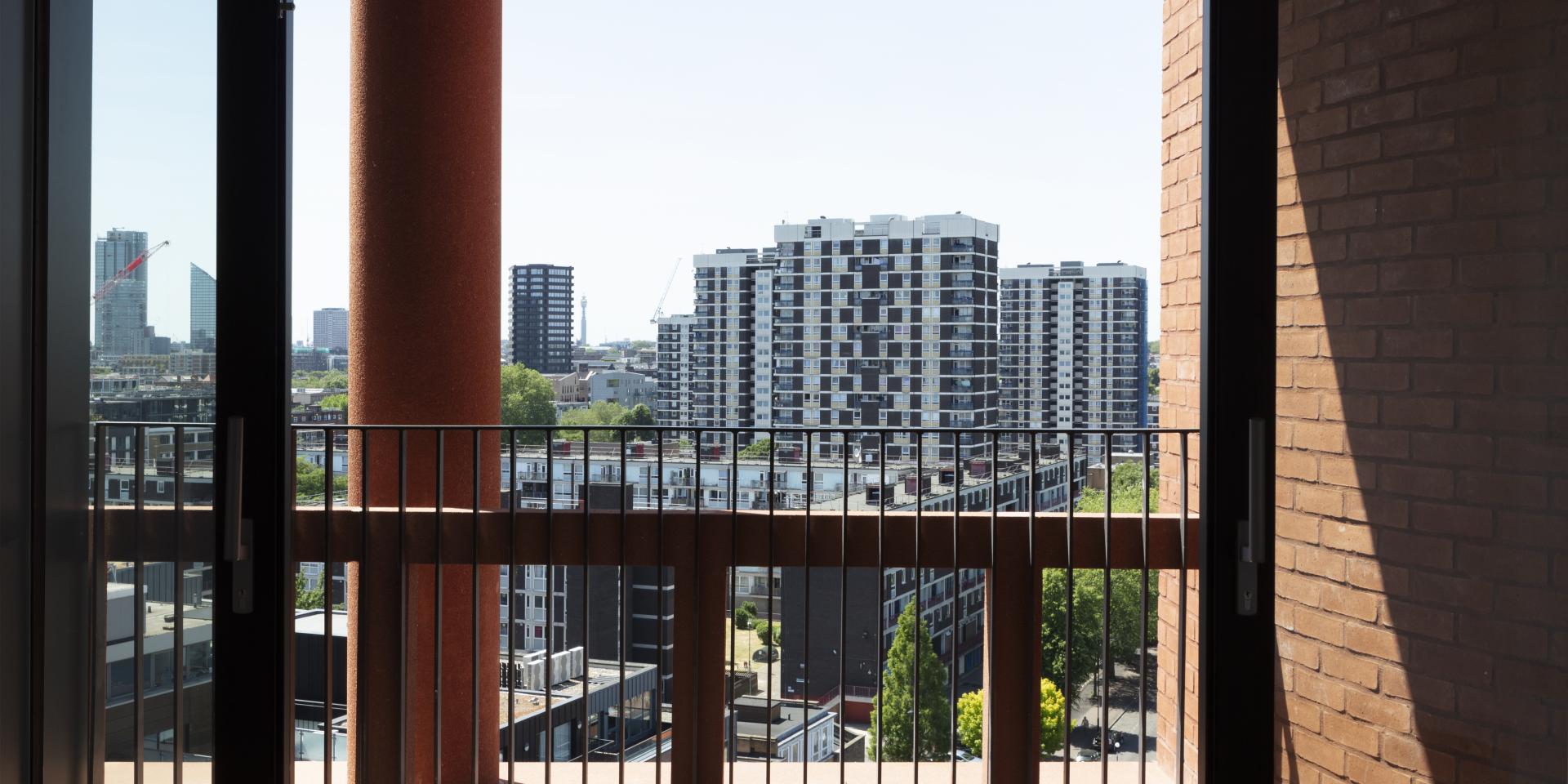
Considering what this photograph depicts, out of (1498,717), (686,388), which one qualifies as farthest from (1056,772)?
(686,388)

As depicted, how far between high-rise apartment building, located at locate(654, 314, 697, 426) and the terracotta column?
265cm

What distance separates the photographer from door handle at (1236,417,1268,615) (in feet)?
6.19

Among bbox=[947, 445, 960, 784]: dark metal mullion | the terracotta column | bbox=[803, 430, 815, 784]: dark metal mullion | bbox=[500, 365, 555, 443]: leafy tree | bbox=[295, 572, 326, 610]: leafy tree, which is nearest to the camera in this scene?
bbox=[947, 445, 960, 784]: dark metal mullion

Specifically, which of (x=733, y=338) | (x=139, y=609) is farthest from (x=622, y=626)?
(x=733, y=338)

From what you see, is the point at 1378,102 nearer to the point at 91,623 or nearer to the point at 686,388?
the point at 91,623

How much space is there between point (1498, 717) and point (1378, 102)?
1.26 metres

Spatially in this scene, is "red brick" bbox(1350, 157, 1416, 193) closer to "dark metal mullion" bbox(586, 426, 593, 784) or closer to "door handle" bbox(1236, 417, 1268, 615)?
"door handle" bbox(1236, 417, 1268, 615)

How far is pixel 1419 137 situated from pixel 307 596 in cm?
344

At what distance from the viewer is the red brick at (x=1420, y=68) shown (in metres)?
1.96

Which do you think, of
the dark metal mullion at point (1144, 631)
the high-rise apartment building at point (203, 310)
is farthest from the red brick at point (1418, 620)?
the high-rise apartment building at point (203, 310)

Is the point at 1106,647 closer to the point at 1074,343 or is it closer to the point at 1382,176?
the point at 1382,176

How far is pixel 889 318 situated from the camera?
7242 mm

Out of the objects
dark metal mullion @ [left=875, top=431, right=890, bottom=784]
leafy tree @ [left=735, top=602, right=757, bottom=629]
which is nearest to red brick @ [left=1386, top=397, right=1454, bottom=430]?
dark metal mullion @ [left=875, top=431, right=890, bottom=784]

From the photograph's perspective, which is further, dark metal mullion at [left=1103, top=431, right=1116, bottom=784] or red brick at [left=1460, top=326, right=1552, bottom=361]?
dark metal mullion at [left=1103, top=431, right=1116, bottom=784]
